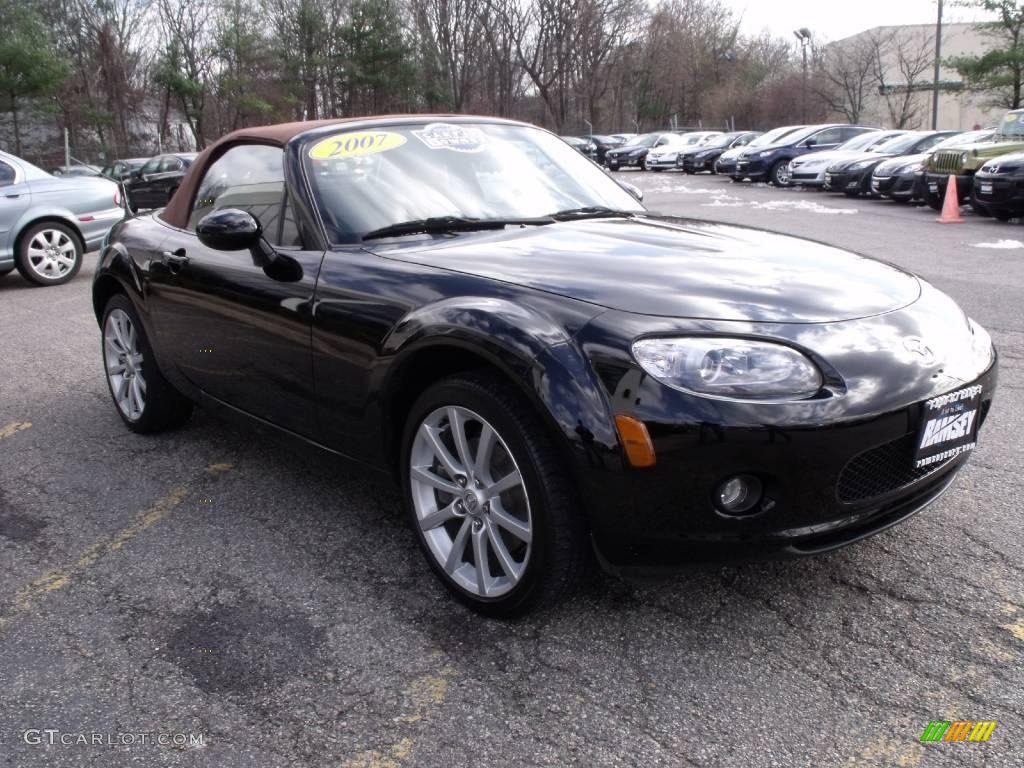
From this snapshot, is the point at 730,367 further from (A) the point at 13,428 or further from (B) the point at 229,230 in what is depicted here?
(A) the point at 13,428

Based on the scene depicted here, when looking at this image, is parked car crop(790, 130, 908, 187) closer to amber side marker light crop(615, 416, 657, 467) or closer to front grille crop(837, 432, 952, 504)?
front grille crop(837, 432, 952, 504)

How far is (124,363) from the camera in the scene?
4664 mm

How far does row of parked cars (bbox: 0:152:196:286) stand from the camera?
973 centimetres

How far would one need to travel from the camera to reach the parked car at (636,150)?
120ft

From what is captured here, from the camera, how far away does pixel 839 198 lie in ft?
63.5

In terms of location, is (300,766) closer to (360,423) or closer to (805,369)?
(360,423)

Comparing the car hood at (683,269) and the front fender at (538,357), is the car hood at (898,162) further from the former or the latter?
the front fender at (538,357)

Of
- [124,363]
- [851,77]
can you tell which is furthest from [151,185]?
[851,77]

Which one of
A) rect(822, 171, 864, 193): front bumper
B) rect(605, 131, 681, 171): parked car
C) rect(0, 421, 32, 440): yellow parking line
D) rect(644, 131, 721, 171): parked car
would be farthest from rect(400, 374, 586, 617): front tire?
rect(605, 131, 681, 171): parked car

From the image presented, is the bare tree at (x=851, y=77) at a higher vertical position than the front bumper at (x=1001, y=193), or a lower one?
higher

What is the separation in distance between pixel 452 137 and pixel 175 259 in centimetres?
125

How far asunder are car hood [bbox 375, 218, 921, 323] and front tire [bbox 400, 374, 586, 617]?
38 centimetres

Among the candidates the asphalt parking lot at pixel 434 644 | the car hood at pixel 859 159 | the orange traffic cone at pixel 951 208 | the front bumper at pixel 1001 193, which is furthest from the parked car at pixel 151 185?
the asphalt parking lot at pixel 434 644

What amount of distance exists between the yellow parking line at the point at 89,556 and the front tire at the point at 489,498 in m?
1.21
